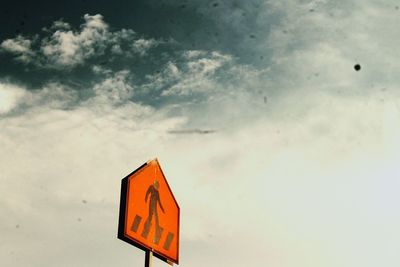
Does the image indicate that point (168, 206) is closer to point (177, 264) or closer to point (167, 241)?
point (167, 241)

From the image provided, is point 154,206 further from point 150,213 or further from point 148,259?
point 148,259

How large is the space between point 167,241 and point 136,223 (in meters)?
1.34

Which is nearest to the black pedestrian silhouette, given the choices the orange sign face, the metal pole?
the orange sign face

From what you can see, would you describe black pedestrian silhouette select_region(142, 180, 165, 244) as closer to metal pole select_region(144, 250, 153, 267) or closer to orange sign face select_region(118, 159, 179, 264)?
orange sign face select_region(118, 159, 179, 264)

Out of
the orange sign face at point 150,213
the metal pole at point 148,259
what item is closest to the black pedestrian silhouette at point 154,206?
the orange sign face at point 150,213

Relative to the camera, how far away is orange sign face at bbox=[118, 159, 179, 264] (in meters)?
5.75

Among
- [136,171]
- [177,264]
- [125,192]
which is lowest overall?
[177,264]

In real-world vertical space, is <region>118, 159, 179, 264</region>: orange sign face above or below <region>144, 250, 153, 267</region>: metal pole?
above

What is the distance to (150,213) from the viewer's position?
6.47m

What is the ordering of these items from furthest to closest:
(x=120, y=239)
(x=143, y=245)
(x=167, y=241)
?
(x=167, y=241), (x=143, y=245), (x=120, y=239)

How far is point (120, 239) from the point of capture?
18.3ft

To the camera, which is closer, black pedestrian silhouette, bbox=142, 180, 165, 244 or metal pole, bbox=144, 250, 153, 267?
metal pole, bbox=144, 250, 153, 267

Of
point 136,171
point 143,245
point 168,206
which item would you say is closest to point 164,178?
point 168,206

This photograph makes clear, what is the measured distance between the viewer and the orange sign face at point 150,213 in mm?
5750
